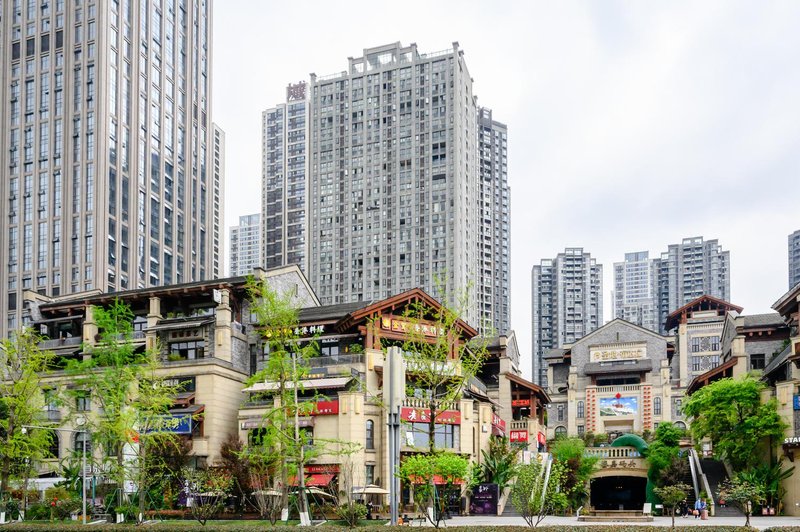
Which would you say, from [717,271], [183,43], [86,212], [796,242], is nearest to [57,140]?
[86,212]

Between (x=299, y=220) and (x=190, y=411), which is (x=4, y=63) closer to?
(x=299, y=220)

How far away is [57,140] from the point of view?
109375 mm

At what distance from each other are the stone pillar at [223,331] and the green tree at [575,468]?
72.8ft

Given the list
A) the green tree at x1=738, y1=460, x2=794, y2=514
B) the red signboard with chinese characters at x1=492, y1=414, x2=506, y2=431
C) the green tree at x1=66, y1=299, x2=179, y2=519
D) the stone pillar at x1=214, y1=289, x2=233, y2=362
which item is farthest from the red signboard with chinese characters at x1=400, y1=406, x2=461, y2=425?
the green tree at x1=738, y1=460, x2=794, y2=514

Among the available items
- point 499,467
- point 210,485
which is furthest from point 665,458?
point 210,485

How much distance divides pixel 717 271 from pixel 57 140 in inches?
4407

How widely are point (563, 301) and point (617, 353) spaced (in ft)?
289

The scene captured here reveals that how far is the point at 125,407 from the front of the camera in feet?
179

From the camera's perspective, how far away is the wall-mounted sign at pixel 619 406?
275ft

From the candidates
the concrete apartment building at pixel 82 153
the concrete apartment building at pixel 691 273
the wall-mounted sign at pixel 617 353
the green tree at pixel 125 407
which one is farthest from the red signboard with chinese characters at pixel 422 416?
the concrete apartment building at pixel 691 273

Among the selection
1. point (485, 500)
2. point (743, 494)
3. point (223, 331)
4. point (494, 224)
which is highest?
point (494, 224)

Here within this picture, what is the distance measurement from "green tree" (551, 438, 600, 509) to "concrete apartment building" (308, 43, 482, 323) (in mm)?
66600

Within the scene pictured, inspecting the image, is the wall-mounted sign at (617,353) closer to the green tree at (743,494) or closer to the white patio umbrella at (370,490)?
the green tree at (743,494)

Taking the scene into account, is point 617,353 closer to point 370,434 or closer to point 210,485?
point 370,434
